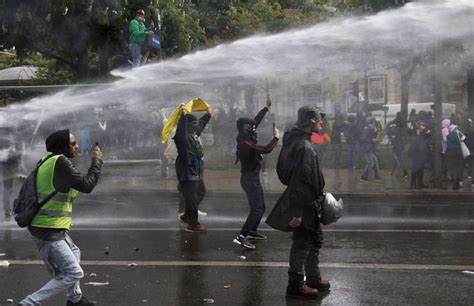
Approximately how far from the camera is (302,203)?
6.45 metres

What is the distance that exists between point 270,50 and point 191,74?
1501 millimetres

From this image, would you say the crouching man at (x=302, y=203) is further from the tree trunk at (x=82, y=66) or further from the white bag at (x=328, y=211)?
the tree trunk at (x=82, y=66)

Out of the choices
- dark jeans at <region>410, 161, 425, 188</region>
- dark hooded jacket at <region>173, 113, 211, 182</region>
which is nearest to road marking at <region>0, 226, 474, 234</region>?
dark hooded jacket at <region>173, 113, 211, 182</region>

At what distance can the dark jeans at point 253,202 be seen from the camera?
9086 millimetres

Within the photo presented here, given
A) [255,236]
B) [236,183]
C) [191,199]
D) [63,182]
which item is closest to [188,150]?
[191,199]

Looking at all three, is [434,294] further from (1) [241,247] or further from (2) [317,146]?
(2) [317,146]

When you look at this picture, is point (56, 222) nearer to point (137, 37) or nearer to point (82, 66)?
point (137, 37)

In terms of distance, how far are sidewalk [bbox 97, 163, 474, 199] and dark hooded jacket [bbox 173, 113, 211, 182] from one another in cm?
604

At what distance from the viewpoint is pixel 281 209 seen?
6.66 m

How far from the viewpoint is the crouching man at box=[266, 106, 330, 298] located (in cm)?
647

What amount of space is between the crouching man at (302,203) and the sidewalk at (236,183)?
9022 millimetres

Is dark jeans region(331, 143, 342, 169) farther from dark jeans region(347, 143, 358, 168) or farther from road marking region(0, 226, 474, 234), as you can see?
road marking region(0, 226, 474, 234)

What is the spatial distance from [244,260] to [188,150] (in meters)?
2.40

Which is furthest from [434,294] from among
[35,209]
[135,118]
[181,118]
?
[135,118]
